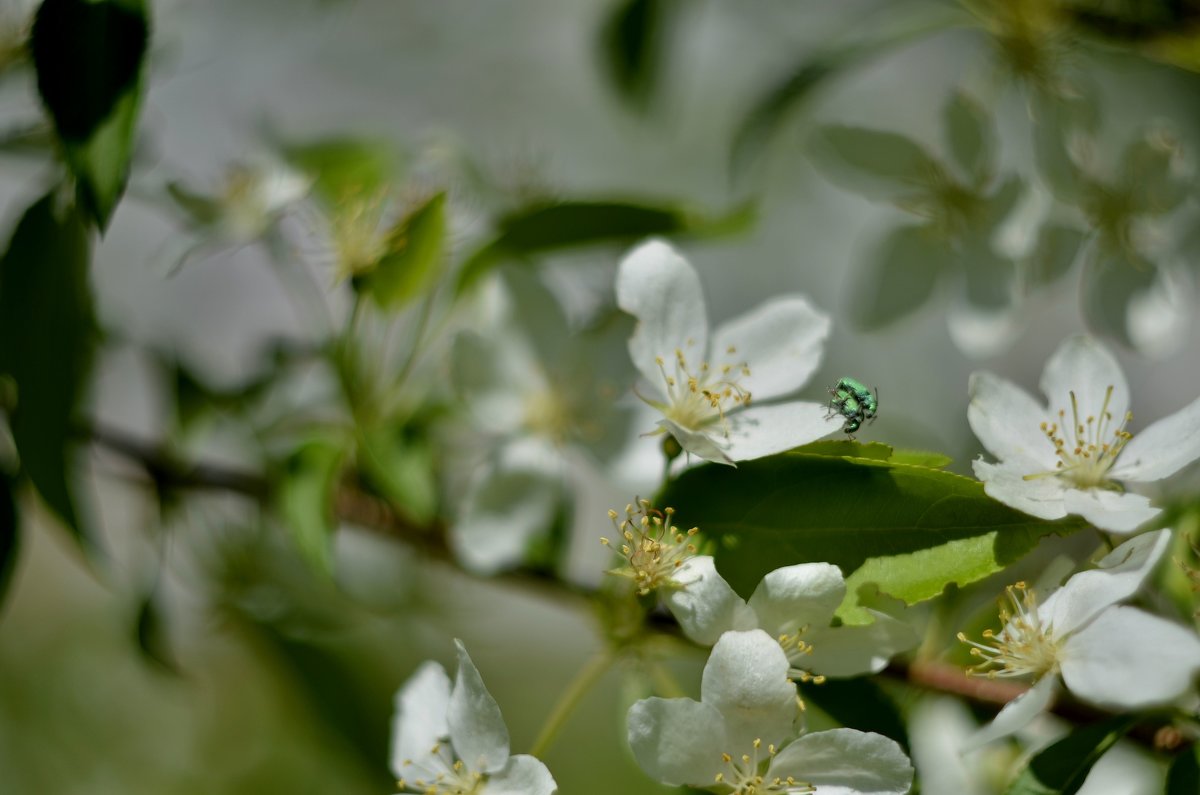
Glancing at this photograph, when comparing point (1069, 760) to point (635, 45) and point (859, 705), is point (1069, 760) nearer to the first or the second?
point (859, 705)

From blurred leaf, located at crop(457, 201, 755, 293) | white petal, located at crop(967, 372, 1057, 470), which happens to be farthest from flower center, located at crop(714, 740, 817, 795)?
blurred leaf, located at crop(457, 201, 755, 293)

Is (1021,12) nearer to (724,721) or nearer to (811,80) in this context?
(811,80)

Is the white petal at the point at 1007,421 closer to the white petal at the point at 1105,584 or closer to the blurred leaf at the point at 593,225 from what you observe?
the white petal at the point at 1105,584

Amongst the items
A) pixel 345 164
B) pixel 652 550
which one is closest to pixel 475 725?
pixel 652 550

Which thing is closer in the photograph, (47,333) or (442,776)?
(442,776)

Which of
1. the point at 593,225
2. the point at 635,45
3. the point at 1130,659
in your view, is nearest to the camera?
the point at 1130,659

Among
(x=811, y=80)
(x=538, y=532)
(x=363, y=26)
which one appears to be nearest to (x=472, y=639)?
(x=538, y=532)
